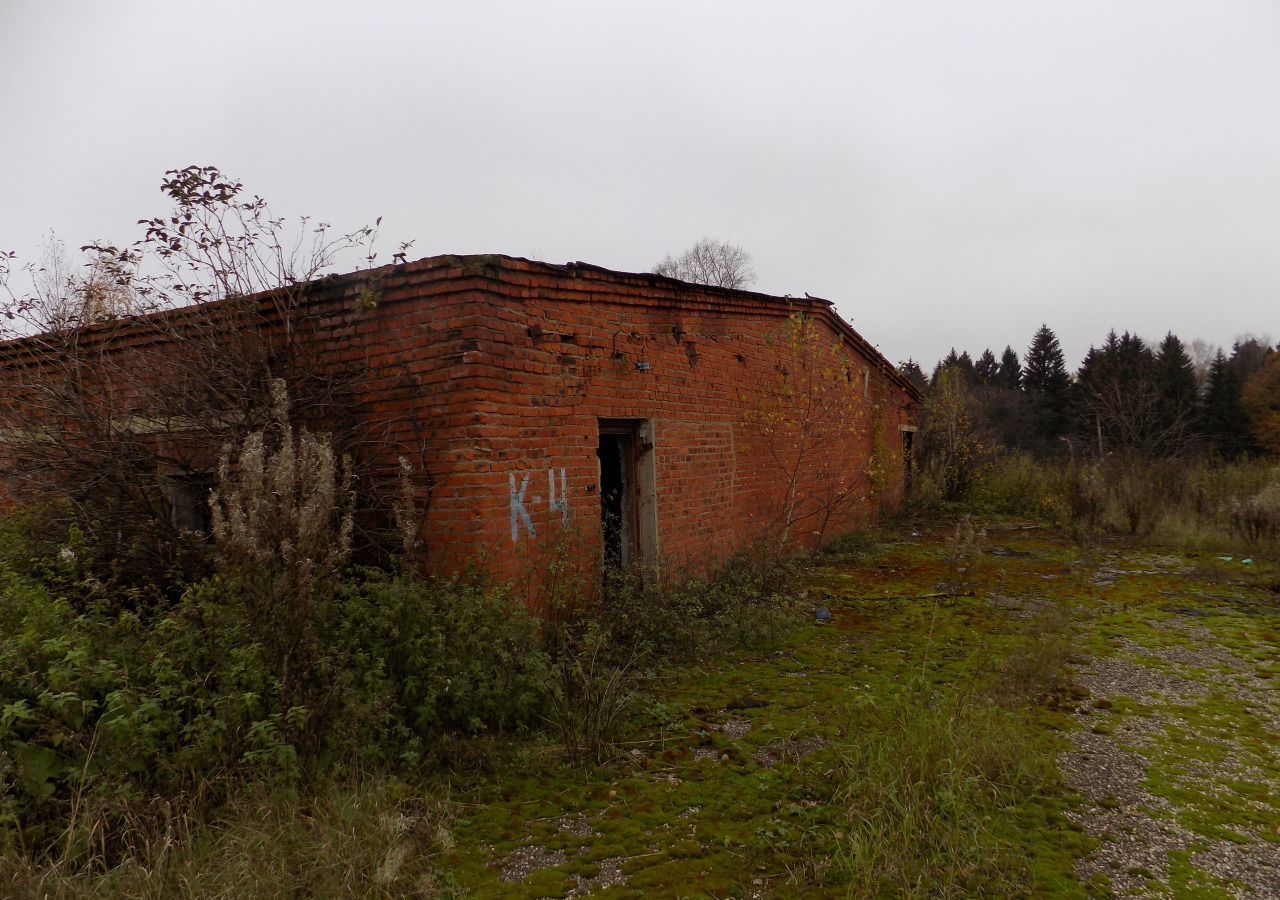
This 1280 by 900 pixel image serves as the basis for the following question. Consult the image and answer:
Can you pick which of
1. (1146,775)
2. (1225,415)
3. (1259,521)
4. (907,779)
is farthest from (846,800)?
(1225,415)

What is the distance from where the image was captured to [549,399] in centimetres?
554

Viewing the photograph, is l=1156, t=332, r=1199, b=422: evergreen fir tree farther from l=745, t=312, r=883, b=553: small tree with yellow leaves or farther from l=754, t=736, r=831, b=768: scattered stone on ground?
l=754, t=736, r=831, b=768: scattered stone on ground

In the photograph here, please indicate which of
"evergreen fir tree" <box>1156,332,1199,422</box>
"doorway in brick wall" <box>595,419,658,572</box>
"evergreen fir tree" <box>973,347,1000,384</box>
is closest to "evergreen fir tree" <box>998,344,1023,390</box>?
"evergreen fir tree" <box>973,347,1000,384</box>

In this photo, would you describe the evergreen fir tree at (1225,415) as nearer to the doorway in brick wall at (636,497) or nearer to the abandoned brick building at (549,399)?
the abandoned brick building at (549,399)

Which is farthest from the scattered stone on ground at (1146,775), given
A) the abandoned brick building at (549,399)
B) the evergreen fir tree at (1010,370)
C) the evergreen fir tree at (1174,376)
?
the evergreen fir tree at (1010,370)

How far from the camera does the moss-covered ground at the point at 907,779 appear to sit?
263 cm

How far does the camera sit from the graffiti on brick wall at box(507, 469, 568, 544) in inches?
200

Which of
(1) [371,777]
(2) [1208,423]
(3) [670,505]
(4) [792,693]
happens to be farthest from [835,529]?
(2) [1208,423]

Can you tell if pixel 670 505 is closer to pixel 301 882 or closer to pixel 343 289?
pixel 343 289

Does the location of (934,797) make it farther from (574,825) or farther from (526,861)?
(526,861)

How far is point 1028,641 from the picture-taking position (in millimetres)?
5629

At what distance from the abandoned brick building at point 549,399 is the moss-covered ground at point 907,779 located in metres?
1.71

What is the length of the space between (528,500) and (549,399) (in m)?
0.88

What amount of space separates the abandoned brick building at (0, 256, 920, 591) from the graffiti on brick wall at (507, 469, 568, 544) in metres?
0.01
